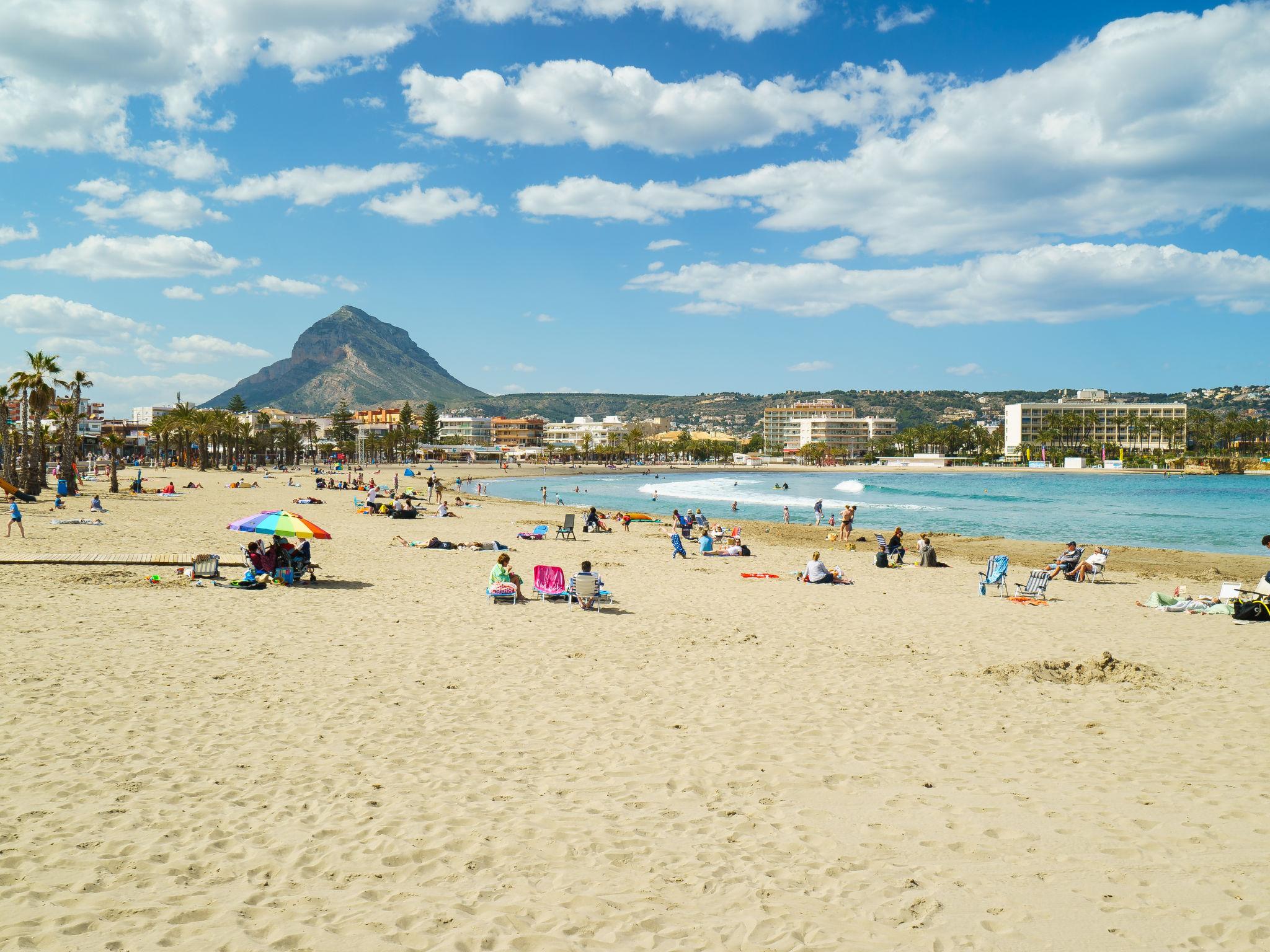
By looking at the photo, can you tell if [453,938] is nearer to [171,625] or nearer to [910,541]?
[171,625]

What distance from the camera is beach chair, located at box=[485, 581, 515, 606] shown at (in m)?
12.8

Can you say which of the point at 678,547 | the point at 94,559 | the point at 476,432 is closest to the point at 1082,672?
the point at 678,547

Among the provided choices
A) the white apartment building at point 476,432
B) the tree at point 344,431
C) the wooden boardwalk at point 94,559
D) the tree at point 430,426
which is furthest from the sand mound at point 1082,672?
the white apartment building at point 476,432

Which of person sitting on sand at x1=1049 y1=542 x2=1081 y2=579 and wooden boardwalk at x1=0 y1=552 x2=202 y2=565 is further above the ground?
wooden boardwalk at x1=0 y1=552 x2=202 y2=565

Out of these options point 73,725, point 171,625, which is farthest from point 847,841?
point 171,625

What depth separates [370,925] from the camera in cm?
396

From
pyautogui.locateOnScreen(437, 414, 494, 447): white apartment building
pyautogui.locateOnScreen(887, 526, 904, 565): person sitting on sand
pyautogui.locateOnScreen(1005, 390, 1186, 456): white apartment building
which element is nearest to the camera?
pyautogui.locateOnScreen(887, 526, 904, 565): person sitting on sand

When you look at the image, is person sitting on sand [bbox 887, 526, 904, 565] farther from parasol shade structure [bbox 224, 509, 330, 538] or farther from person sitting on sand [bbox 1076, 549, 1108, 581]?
parasol shade structure [bbox 224, 509, 330, 538]

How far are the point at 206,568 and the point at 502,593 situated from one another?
533 cm

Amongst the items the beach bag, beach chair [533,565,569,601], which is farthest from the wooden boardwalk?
the beach bag

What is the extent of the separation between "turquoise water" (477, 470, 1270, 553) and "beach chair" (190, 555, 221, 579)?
2823 centimetres

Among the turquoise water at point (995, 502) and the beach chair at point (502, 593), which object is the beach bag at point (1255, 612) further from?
the turquoise water at point (995, 502)

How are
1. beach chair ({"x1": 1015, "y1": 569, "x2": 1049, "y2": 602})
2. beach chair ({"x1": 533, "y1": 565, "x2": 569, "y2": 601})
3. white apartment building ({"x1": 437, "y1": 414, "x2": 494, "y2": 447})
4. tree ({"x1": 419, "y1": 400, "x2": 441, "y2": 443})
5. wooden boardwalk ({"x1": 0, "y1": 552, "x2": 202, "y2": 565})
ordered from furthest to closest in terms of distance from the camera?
white apartment building ({"x1": 437, "y1": 414, "x2": 494, "y2": 447}), tree ({"x1": 419, "y1": 400, "x2": 441, "y2": 443}), beach chair ({"x1": 1015, "y1": 569, "x2": 1049, "y2": 602}), wooden boardwalk ({"x1": 0, "y1": 552, "x2": 202, "y2": 565}), beach chair ({"x1": 533, "y1": 565, "x2": 569, "y2": 601})

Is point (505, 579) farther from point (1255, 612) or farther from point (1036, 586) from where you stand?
point (1255, 612)
